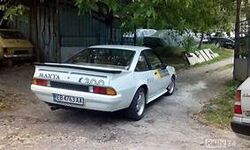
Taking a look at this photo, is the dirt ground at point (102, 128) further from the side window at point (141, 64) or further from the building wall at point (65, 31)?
the building wall at point (65, 31)

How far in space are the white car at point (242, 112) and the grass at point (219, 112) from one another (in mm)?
1934

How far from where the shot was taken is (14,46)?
12.8m

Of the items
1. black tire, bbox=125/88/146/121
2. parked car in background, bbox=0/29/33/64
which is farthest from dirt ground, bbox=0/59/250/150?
parked car in background, bbox=0/29/33/64

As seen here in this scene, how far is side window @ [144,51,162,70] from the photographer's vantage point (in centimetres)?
803

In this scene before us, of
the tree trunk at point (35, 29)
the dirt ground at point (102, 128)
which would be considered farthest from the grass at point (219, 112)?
the tree trunk at point (35, 29)

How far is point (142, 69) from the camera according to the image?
7477 millimetres

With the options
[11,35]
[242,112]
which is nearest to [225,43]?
[11,35]

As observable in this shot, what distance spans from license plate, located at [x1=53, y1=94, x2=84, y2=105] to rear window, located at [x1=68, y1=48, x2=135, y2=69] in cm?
121

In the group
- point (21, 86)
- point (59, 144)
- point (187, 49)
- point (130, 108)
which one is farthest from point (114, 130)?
point (187, 49)

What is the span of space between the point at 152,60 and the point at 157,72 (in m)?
0.28

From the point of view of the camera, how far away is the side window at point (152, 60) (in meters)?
8.03

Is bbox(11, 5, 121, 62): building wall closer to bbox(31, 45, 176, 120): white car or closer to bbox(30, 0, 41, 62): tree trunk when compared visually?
bbox(30, 0, 41, 62): tree trunk

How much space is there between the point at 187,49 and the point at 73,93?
15639 mm

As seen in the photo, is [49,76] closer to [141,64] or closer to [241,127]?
[141,64]
